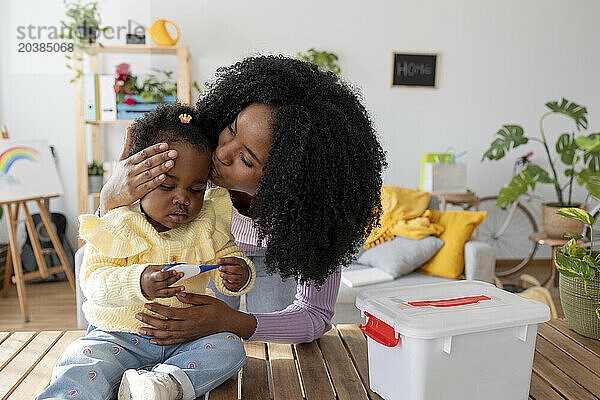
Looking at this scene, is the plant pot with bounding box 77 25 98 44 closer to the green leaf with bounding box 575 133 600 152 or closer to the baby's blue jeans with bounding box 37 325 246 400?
the baby's blue jeans with bounding box 37 325 246 400

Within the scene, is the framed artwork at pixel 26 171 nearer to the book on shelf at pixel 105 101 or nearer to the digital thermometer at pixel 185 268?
the book on shelf at pixel 105 101

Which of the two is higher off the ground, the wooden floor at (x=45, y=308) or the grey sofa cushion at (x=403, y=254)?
the grey sofa cushion at (x=403, y=254)

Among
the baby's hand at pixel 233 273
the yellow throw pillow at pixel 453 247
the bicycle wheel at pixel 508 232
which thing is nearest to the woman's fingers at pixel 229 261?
the baby's hand at pixel 233 273

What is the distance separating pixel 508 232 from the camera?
496cm

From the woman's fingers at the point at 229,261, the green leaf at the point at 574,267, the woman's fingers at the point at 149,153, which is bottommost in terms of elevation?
the green leaf at the point at 574,267

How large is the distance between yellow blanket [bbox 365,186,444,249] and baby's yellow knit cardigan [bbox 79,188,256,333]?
2.08m

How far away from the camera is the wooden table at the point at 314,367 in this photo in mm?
1092

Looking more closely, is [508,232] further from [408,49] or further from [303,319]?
[303,319]

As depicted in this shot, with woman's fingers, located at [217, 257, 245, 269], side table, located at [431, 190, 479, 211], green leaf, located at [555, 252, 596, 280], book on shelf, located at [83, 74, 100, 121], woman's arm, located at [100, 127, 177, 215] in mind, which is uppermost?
book on shelf, located at [83, 74, 100, 121]

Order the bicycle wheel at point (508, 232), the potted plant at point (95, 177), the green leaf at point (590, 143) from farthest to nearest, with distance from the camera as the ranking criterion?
the bicycle wheel at point (508, 232) → the potted plant at point (95, 177) → the green leaf at point (590, 143)

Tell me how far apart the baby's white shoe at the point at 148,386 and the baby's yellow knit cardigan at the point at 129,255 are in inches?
5.4

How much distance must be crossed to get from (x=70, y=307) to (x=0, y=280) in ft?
2.85

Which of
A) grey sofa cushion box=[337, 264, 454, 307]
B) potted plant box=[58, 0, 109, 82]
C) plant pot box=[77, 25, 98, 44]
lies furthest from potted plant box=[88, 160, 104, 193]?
grey sofa cushion box=[337, 264, 454, 307]

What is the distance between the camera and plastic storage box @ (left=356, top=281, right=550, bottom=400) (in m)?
0.99
